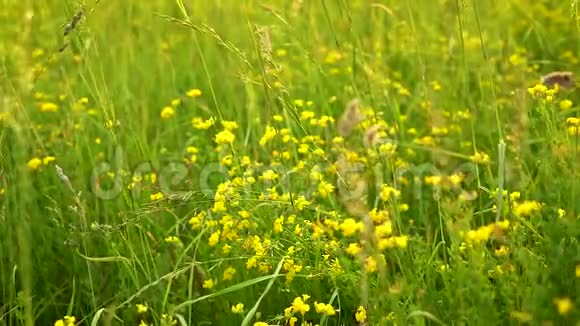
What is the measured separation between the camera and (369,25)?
367 centimetres

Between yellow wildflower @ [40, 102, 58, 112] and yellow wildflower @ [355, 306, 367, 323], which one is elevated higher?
yellow wildflower @ [40, 102, 58, 112]

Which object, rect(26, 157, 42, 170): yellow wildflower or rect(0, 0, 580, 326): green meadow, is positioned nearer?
rect(0, 0, 580, 326): green meadow

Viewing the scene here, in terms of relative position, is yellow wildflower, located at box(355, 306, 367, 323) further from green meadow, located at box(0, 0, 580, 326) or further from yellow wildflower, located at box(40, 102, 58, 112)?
yellow wildflower, located at box(40, 102, 58, 112)

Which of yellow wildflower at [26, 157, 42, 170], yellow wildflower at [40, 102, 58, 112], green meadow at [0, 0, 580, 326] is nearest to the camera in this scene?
green meadow at [0, 0, 580, 326]

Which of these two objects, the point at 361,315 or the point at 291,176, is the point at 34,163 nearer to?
the point at 291,176

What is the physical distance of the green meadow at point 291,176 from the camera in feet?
5.35

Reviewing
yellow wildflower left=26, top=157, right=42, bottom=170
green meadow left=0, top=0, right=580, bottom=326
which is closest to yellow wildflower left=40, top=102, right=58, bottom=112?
green meadow left=0, top=0, right=580, bottom=326

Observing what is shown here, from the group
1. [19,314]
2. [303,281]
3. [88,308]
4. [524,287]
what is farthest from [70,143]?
[524,287]

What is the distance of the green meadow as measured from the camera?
5.35 ft

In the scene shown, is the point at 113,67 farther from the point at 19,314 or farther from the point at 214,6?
the point at 19,314

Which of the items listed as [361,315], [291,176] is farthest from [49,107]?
[361,315]

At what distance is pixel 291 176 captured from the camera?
2447 millimetres

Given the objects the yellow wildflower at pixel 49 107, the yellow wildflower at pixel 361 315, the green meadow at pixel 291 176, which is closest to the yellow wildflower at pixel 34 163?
the green meadow at pixel 291 176

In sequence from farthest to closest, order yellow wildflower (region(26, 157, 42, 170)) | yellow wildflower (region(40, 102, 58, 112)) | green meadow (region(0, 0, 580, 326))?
yellow wildflower (region(40, 102, 58, 112))
yellow wildflower (region(26, 157, 42, 170))
green meadow (region(0, 0, 580, 326))
